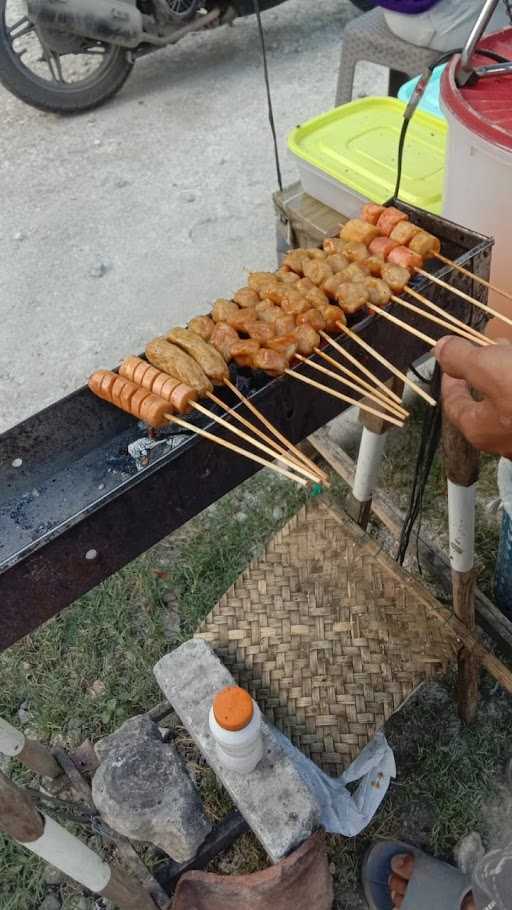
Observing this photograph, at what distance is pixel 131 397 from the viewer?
2002mm

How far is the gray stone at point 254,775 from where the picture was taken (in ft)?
7.48

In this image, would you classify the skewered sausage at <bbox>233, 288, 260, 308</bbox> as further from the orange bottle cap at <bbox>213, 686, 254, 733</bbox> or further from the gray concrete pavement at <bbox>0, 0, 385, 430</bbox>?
the gray concrete pavement at <bbox>0, 0, 385, 430</bbox>

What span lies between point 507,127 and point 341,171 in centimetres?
127

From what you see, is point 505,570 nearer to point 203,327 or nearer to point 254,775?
point 254,775

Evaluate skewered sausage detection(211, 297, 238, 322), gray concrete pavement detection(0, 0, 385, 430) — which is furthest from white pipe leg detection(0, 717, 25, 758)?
gray concrete pavement detection(0, 0, 385, 430)

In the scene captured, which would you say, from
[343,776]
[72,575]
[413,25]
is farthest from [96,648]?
[413,25]

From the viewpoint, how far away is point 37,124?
735cm

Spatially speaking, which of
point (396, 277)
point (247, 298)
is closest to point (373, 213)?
point (396, 277)

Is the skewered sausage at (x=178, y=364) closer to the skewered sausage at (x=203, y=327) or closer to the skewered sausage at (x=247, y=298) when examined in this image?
the skewered sausage at (x=203, y=327)

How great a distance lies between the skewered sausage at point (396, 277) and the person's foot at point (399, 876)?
2.04m

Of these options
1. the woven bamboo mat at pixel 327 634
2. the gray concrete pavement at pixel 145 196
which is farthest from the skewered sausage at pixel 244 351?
the gray concrete pavement at pixel 145 196

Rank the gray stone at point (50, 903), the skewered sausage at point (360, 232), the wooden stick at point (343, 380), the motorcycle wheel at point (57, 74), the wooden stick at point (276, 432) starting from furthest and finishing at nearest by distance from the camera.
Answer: the motorcycle wheel at point (57, 74)
the gray stone at point (50, 903)
the skewered sausage at point (360, 232)
the wooden stick at point (343, 380)
the wooden stick at point (276, 432)

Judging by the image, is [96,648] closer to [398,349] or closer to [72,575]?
[72,575]

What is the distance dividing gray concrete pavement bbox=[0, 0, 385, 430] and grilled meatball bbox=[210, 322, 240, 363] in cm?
274
